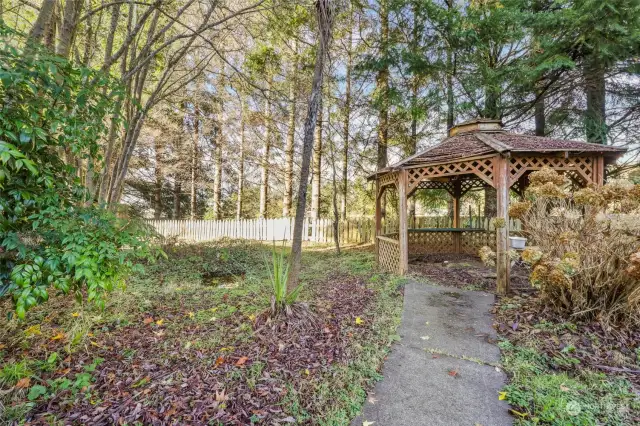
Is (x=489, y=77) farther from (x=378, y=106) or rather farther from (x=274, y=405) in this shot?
(x=274, y=405)

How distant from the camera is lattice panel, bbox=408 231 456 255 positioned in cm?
933

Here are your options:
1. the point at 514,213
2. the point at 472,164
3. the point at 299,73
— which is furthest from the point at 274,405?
the point at 299,73

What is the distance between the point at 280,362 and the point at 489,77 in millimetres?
9377

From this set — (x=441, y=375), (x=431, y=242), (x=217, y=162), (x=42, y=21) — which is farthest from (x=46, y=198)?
(x=217, y=162)

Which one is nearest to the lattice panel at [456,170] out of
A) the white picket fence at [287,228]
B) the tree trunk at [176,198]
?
the white picket fence at [287,228]

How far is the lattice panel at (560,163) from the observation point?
17.3ft

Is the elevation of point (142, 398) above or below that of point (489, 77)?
below

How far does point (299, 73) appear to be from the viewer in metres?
10.2

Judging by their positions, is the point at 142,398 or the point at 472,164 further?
the point at 472,164

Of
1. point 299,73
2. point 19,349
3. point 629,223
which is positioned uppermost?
point 299,73

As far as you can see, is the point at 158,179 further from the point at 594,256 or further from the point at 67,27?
the point at 594,256

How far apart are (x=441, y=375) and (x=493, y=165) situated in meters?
4.14

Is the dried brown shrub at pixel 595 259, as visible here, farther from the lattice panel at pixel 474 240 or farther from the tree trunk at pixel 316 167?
the tree trunk at pixel 316 167

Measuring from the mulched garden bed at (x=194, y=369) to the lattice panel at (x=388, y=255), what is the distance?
9.52 ft
